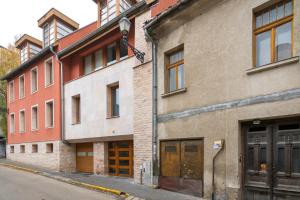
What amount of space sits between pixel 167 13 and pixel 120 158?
715 cm

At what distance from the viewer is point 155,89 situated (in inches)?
387

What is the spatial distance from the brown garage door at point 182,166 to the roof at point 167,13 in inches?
163

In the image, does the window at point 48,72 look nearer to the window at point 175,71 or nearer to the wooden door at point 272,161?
the window at point 175,71

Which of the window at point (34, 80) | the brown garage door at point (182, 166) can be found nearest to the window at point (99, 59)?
the brown garage door at point (182, 166)

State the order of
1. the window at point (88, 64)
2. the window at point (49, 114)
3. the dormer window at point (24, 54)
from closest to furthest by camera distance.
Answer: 1. the window at point (88, 64)
2. the window at point (49, 114)
3. the dormer window at point (24, 54)

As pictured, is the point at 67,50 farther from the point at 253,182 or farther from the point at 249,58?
the point at 253,182

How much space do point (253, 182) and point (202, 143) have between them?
186 centimetres

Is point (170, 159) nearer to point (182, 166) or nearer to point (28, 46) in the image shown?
point (182, 166)

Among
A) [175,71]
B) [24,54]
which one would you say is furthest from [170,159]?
[24,54]

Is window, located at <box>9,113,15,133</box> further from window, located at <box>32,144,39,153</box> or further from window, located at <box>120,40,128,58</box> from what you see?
window, located at <box>120,40,128,58</box>

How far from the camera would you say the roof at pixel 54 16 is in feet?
59.4

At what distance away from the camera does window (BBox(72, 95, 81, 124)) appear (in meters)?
15.4

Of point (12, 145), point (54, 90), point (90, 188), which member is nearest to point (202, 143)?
point (90, 188)

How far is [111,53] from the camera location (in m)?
13.5
